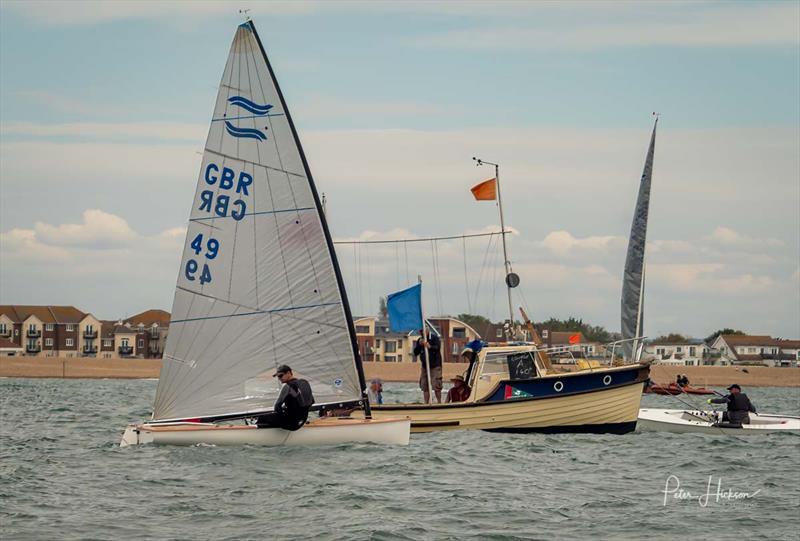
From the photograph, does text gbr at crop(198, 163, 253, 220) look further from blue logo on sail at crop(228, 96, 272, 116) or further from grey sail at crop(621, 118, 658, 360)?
grey sail at crop(621, 118, 658, 360)

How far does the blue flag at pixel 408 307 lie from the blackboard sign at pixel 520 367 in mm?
2506

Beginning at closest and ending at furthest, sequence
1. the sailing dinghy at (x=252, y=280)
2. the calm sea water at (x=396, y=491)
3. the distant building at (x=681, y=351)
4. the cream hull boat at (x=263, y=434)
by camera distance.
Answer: the calm sea water at (x=396, y=491), the cream hull boat at (x=263, y=434), the sailing dinghy at (x=252, y=280), the distant building at (x=681, y=351)

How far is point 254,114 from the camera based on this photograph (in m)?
24.6

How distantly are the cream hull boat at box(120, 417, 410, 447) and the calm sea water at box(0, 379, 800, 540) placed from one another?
0.80 ft

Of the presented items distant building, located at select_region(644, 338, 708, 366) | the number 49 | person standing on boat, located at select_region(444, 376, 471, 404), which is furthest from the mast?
distant building, located at select_region(644, 338, 708, 366)

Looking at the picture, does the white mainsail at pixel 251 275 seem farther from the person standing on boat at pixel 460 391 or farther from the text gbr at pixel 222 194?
the person standing on boat at pixel 460 391

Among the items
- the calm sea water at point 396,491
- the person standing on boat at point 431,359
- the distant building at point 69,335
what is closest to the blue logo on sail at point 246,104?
the calm sea water at point 396,491

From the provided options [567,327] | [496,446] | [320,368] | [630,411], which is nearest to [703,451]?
[630,411]

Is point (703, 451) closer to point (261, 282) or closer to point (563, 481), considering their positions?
point (563, 481)

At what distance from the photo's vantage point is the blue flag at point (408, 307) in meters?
29.1

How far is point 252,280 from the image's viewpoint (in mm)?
24469

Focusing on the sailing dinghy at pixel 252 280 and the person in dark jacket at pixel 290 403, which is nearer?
the person in dark jacket at pixel 290 403

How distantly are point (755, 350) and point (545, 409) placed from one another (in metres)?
153

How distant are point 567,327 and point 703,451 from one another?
164544 millimetres
